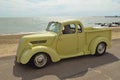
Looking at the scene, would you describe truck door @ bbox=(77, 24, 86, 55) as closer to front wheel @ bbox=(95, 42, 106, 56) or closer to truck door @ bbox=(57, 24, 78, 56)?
truck door @ bbox=(57, 24, 78, 56)

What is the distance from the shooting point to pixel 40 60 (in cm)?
669

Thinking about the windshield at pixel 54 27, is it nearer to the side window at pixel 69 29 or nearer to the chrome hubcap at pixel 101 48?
the side window at pixel 69 29

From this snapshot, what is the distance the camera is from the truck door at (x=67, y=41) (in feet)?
23.9

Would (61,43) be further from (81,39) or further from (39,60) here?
(39,60)

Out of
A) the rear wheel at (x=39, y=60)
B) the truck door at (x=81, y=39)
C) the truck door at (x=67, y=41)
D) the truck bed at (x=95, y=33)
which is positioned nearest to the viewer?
the rear wheel at (x=39, y=60)

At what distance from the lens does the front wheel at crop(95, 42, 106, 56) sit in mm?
8391

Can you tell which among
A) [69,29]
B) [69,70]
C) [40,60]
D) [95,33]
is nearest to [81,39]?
[69,29]

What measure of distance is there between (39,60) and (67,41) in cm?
149

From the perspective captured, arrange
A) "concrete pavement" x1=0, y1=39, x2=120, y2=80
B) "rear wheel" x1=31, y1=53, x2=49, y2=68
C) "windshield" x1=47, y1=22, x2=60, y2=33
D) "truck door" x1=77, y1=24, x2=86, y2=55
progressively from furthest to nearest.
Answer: "truck door" x1=77, y1=24, x2=86, y2=55 → "windshield" x1=47, y1=22, x2=60, y2=33 → "rear wheel" x1=31, y1=53, x2=49, y2=68 → "concrete pavement" x1=0, y1=39, x2=120, y2=80

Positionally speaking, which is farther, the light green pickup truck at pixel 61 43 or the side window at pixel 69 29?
the side window at pixel 69 29

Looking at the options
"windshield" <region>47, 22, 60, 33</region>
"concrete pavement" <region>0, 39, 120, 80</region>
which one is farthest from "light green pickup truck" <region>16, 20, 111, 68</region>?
"concrete pavement" <region>0, 39, 120, 80</region>

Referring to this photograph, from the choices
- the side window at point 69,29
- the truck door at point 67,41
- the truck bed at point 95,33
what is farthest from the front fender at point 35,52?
the truck bed at point 95,33

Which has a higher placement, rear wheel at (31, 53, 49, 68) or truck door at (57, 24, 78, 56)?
truck door at (57, 24, 78, 56)

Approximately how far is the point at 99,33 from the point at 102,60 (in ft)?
4.78
